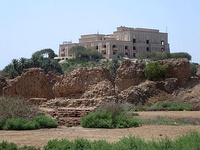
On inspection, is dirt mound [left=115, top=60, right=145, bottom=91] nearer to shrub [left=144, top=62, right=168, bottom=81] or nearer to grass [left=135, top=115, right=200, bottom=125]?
shrub [left=144, top=62, right=168, bottom=81]

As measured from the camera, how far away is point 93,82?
97.0 feet

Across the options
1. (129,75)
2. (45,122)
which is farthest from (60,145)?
(129,75)

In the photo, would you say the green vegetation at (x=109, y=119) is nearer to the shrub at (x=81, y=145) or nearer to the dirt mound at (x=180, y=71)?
the shrub at (x=81, y=145)

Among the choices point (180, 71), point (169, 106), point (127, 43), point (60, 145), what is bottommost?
point (60, 145)

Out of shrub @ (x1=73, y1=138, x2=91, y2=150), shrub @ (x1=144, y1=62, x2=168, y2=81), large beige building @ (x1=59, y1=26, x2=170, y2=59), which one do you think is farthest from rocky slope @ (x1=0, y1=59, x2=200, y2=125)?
large beige building @ (x1=59, y1=26, x2=170, y2=59)

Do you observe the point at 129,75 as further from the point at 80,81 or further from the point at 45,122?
the point at 45,122

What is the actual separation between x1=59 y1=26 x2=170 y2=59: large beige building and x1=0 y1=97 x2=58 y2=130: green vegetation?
106414mm

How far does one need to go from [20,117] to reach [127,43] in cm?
11416

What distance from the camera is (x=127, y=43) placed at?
133500 mm

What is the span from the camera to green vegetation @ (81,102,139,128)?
19750 mm

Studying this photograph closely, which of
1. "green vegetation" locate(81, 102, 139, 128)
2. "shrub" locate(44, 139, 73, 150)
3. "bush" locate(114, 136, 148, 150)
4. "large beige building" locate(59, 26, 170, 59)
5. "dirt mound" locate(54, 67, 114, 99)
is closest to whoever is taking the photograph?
"bush" locate(114, 136, 148, 150)

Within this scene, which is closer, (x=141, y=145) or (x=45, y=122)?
(x=141, y=145)

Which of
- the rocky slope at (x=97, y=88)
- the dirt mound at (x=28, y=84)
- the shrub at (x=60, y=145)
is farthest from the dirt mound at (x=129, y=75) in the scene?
the shrub at (x=60, y=145)

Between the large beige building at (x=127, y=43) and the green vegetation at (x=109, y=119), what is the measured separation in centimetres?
10613
